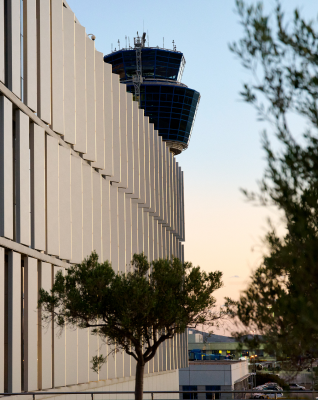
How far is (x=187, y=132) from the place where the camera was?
8688 cm

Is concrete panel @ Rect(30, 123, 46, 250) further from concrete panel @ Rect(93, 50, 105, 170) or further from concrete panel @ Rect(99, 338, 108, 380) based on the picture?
concrete panel @ Rect(99, 338, 108, 380)

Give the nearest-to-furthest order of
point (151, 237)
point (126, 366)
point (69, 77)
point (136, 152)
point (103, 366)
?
1. point (69, 77)
2. point (103, 366)
3. point (126, 366)
4. point (136, 152)
5. point (151, 237)

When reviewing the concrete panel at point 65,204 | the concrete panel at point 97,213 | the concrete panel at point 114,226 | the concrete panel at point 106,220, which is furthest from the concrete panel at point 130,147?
the concrete panel at point 65,204

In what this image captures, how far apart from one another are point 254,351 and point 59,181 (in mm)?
17647

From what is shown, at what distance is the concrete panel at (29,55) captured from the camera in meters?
21.6

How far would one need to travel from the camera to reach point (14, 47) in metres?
20.4

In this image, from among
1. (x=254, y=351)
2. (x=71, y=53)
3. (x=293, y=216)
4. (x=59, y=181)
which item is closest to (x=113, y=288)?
(x=59, y=181)

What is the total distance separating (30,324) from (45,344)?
1454mm

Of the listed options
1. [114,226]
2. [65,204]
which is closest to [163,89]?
[114,226]

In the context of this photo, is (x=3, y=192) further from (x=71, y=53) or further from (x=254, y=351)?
(x=254, y=351)

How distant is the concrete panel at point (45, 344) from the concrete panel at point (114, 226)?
897cm

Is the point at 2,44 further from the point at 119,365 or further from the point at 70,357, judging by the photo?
the point at 119,365

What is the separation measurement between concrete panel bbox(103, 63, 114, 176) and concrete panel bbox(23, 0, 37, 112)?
29.8 feet

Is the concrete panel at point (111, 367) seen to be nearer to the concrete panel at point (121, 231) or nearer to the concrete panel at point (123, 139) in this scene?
the concrete panel at point (121, 231)
